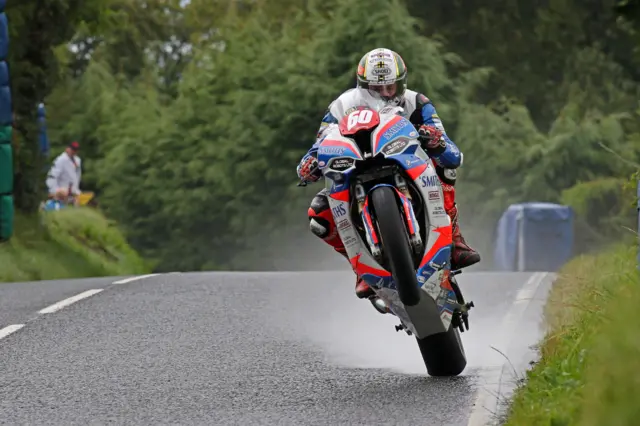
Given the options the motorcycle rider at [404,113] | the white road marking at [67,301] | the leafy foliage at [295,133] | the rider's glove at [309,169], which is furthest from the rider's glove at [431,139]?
the leafy foliage at [295,133]

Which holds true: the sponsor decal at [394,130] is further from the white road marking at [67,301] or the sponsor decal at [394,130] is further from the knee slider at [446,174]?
the white road marking at [67,301]

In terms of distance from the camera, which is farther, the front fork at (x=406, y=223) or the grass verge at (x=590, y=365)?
the front fork at (x=406, y=223)

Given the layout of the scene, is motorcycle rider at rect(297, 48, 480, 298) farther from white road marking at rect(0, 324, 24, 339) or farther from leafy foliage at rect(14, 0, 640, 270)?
leafy foliage at rect(14, 0, 640, 270)

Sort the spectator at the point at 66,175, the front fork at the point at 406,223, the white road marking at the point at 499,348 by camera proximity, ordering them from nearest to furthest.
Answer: the white road marking at the point at 499,348
the front fork at the point at 406,223
the spectator at the point at 66,175

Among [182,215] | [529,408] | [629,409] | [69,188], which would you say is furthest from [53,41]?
[629,409]

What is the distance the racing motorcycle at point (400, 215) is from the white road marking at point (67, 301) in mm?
3998

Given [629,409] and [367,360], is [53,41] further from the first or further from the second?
[629,409]

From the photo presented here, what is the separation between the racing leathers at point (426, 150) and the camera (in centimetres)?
884

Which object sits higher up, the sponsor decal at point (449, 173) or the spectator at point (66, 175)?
the sponsor decal at point (449, 173)

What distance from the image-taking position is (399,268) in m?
8.14

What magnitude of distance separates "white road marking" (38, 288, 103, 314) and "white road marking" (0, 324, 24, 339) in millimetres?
880

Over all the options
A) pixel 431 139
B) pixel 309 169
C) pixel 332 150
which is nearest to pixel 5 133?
pixel 309 169

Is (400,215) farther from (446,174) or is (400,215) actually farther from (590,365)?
(590,365)

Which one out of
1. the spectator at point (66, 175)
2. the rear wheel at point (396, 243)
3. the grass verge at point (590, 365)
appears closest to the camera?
the grass verge at point (590, 365)
